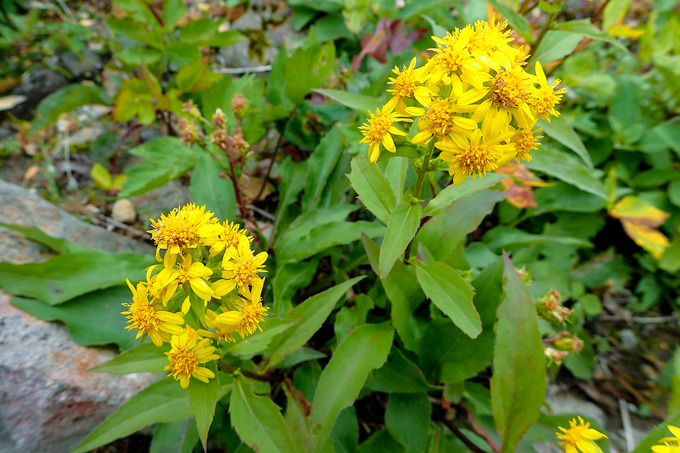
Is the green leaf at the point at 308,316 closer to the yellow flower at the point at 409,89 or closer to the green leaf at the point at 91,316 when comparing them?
the yellow flower at the point at 409,89

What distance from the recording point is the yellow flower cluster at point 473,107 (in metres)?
1.37

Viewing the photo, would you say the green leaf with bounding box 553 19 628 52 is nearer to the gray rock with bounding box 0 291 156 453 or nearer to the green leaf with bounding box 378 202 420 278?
the green leaf with bounding box 378 202 420 278

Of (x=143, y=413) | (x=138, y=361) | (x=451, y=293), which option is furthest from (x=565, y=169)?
(x=143, y=413)

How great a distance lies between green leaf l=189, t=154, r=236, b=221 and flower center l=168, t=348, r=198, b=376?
1333mm


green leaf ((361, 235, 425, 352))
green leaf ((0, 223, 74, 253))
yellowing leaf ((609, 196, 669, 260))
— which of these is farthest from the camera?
yellowing leaf ((609, 196, 669, 260))

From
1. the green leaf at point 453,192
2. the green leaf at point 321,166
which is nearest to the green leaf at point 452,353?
the green leaf at point 453,192

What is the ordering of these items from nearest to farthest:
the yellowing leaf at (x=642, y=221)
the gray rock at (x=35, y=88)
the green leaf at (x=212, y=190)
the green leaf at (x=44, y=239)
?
the green leaf at (x=44, y=239) < the green leaf at (x=212, y=190) < the yellowing leaf at (x=642, y=221) < the gray rock at (x=35, y=88)

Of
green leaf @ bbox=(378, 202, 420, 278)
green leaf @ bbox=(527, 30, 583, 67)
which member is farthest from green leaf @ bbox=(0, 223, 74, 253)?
green leaf @ bbox=(527, 30, 583, 67)

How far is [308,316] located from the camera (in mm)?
1879

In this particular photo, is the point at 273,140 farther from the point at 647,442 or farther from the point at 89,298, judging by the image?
A: the point at 647,442

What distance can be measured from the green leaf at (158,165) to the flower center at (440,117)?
6.44 feet

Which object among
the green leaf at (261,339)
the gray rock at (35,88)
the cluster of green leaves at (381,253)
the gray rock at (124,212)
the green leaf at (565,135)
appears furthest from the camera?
the gray rock at (35,88)

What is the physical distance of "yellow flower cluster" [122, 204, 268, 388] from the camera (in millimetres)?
1405

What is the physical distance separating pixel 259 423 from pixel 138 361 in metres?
0.55
